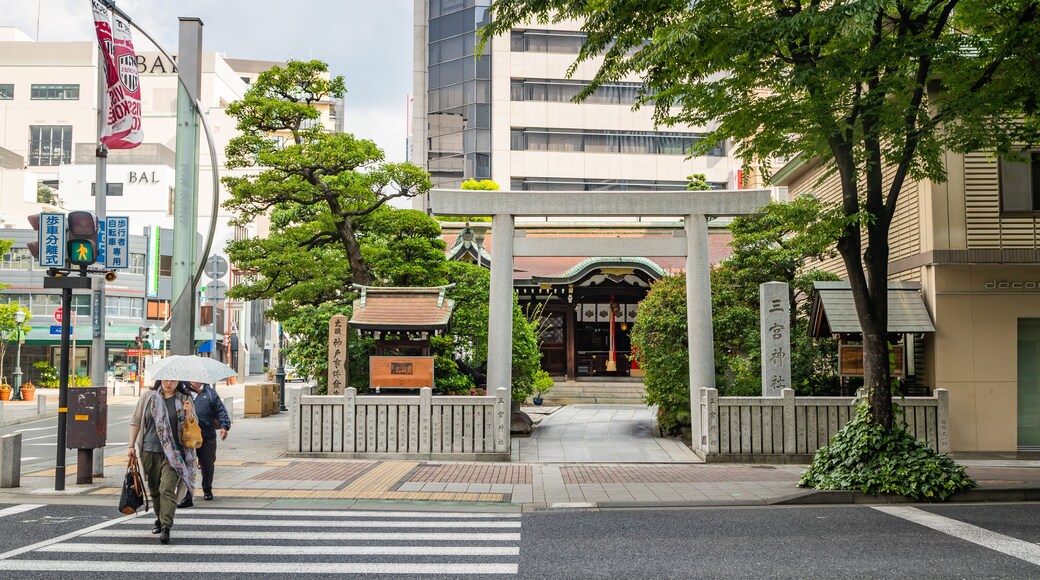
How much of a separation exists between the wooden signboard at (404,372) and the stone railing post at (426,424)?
153cm

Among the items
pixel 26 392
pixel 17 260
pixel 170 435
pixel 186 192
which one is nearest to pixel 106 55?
pixel 186 192

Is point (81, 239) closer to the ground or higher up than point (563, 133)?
closer to the ground

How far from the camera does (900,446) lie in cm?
1138

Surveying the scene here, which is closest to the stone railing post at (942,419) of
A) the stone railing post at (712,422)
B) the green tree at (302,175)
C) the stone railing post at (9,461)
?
the stone railing post at (712,422)

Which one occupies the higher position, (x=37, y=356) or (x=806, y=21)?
(x=806, y=21)

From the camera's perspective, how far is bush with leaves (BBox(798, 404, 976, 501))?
1091cm

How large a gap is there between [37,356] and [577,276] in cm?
3881

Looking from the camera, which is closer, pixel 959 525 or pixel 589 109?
pixel 959 525

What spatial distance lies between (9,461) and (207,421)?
3.50m

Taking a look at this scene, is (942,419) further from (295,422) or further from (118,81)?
(118,81)

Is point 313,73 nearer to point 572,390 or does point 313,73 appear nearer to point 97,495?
point 97,495

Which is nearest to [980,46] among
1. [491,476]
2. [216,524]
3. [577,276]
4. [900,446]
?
[900,446]

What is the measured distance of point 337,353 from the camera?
17.5 meters

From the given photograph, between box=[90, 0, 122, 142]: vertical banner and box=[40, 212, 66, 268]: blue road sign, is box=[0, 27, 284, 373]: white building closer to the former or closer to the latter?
box=[90, 0, 122, 142]: vertical banner
